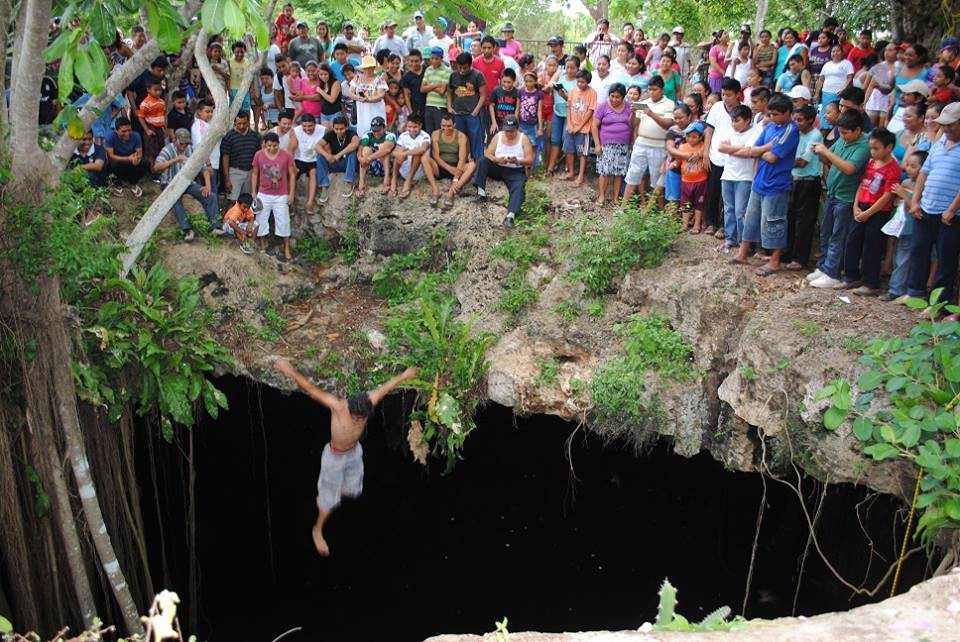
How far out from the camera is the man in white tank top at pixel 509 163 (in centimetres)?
887

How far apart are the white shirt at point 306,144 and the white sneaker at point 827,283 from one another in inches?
190

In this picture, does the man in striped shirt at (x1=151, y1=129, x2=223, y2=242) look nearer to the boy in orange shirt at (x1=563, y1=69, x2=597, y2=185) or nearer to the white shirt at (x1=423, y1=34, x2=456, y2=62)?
the white shirt at (x1=423, y1=34, x2=456, y2=62)

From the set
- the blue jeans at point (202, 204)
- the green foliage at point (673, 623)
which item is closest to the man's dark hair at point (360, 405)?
the green foliage at point (673, 623)

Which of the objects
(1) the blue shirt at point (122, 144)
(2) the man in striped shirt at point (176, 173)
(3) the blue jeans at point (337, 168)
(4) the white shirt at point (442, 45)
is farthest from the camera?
(4) the white shirt at point (442, 45)

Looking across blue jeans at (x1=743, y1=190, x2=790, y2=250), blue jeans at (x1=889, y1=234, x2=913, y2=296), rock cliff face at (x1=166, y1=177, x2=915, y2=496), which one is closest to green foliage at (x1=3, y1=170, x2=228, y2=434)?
rock cliff face at (x1=166, y1=177, x2=915, y2=496)

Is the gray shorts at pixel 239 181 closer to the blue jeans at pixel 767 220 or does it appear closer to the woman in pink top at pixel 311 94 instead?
the woman in pink top at pixel 311 94

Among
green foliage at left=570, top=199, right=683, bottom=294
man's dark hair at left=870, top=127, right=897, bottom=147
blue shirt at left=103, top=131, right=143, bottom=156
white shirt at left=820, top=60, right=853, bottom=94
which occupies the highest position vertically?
white shirt at left=820, top=60, right=853, bottom=94

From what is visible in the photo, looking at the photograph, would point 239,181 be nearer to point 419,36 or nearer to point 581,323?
point 419,36

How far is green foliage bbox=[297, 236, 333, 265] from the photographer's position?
9.38 m

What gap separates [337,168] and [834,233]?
16.0 ft

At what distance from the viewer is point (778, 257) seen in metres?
7.57

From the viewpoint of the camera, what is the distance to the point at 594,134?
8828 millimetres

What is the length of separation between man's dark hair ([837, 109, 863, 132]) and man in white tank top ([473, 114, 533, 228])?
118 inches

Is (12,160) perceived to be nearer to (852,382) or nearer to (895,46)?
(852,382)
